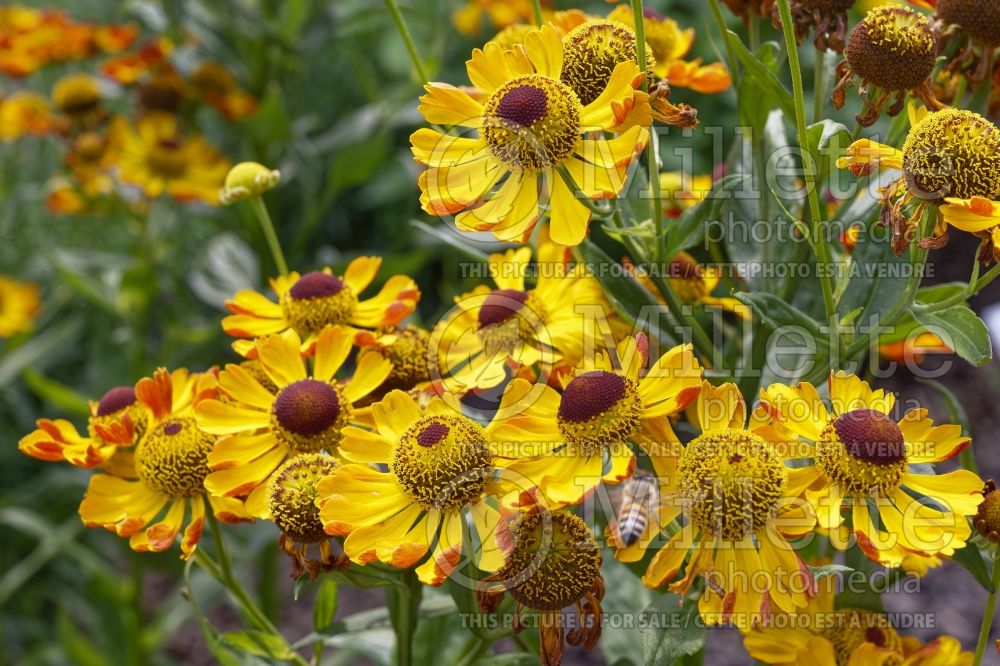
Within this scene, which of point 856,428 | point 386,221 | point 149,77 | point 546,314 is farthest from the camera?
point 386,221

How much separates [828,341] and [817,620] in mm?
199

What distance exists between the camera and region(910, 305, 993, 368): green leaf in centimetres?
70

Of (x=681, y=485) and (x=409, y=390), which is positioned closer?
(x=681, y=485)

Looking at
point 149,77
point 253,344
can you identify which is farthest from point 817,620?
point 149,77

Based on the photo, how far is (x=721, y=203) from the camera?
779mm

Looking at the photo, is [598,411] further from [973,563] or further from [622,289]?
[973,563]

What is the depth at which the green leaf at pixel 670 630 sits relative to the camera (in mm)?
691

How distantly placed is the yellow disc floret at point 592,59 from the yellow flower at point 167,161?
50.6 inches

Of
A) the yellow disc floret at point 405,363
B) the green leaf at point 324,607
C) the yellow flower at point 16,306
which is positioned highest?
the yellow disc floret at point 405,363

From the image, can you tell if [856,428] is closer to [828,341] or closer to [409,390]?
[828,341]

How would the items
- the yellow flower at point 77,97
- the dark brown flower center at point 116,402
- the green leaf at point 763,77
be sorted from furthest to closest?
1. the yellow flower at point 77,97
2. the dark brown flower center at point 116,402
3. the green leaf at point 763,77

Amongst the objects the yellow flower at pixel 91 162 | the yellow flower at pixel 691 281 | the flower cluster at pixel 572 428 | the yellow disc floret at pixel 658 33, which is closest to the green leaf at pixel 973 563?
the flower cluster at pixel 572 428

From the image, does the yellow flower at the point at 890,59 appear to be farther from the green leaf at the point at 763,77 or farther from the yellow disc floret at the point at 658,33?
the yellow disc floret at the point at 658,33

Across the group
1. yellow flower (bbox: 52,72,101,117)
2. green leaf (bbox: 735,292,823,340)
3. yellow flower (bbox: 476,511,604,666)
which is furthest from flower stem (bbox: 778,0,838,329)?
yellow flower (bbox: 52,72,101,117)
